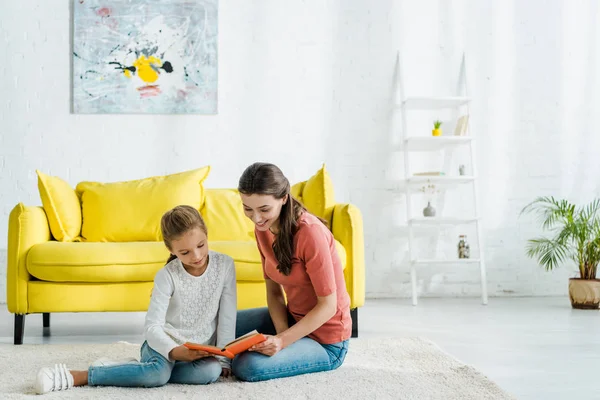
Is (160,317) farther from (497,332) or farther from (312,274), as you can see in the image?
(497,332)

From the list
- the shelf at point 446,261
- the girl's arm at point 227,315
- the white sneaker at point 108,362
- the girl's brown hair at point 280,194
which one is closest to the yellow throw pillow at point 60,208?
the white sneaker at point 108,362

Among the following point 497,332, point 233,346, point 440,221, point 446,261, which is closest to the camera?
point 233,346

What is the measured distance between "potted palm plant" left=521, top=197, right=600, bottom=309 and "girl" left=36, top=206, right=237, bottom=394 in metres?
2.91

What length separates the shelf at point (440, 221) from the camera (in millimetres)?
4531

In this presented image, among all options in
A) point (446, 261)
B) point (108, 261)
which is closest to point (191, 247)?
point (108, 261)

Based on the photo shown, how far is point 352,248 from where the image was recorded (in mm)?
3031

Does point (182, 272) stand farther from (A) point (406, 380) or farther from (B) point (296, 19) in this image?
(B) point (296, 19)

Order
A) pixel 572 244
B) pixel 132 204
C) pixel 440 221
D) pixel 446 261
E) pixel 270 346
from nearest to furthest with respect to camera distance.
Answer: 1. pixel 270 346
2. pixel 132 204
3. pixel 446 261
4. pixel 440 221
5. pixel 572 244

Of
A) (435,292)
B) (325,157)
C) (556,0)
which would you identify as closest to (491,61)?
(556,0)

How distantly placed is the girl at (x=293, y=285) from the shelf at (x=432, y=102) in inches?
106

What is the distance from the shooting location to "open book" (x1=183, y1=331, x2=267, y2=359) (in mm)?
1872

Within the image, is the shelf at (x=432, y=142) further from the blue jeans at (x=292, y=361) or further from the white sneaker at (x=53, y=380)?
the white sneaker at (x=53, y=380)

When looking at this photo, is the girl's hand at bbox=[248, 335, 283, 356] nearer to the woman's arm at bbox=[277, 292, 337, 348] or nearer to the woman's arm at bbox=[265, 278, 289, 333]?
the woman's arm at bbox=[277, 292, 337, 348]

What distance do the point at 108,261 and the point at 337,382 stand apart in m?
1.35
